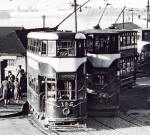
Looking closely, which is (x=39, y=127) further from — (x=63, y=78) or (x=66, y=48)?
(x=66, y=48)

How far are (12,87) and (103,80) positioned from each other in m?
5.87

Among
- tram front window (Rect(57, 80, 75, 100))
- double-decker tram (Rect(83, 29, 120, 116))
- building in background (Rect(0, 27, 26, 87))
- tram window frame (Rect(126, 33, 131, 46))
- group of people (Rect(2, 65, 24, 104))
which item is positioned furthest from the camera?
tram window frame (Rect(126, 33, 131, 46))

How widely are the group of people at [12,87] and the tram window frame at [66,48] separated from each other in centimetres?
557

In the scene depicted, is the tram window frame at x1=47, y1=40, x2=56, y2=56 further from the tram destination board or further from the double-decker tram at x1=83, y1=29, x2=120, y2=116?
the double-decker tram at x1=83, y1=29, x2=120, y2=116

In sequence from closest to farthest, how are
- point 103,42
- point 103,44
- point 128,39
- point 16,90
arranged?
1. point 103,44
2. point 103,42
3. point 16,90
4. point 128,39

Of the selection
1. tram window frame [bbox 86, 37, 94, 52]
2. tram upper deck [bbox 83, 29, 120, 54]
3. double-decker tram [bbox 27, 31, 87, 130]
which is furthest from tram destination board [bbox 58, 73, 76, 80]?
tram window frame [bbox 86, 37, 94, 52]

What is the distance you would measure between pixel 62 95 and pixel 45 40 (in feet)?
8.45

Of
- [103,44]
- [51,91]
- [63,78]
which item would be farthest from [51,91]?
[103,44]

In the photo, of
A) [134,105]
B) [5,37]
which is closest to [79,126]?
[134,105]

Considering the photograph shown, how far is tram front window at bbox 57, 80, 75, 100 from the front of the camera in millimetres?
16391

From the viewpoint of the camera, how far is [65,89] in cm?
1642

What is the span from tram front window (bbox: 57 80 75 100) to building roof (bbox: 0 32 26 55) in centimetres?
943

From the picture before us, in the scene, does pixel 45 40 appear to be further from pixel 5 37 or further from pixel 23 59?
pixel 5 37

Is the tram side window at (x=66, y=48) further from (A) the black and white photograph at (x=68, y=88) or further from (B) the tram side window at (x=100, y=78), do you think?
(B) the tram side window at (x=100, y=78)
